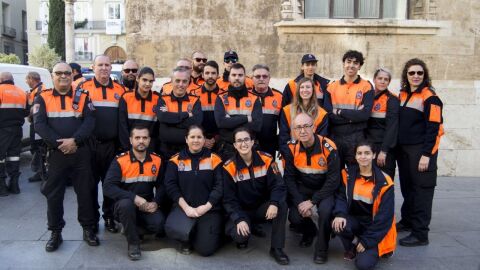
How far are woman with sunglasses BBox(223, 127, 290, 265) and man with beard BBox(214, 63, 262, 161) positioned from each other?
1.38ft

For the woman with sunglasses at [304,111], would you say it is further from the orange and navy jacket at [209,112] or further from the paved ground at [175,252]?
the paved ground at [175,252]

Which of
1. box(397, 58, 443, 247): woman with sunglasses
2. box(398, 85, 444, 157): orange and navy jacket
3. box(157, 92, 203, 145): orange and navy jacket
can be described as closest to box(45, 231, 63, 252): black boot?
box(157, 92, 203, 145): orange and navy jacket

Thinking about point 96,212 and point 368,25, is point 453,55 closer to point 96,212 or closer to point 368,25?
point 368,25

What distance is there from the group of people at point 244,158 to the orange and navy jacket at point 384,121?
12 mm

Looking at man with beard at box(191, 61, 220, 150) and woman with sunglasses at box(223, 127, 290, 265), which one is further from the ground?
man with beard at box(191, 61, 220, 150)

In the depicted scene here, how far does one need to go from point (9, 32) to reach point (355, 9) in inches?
1852

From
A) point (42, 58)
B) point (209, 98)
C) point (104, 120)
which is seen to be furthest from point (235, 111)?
point (42, 58)

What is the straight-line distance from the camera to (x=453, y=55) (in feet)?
28.7

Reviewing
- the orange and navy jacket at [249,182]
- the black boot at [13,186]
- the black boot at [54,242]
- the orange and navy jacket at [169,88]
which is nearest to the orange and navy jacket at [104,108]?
the orange and navy jacket at [169,88]

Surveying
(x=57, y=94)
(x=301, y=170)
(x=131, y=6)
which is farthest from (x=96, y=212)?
(x=131, y=6)

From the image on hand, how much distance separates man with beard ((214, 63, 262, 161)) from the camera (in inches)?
207

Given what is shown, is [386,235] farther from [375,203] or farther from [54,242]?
[54,242]

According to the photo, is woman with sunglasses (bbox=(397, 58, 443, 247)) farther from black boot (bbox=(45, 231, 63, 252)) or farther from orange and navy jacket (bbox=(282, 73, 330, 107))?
black boot (bbox=(45, 231, 63, 252))

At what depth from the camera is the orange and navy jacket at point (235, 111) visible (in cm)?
525
